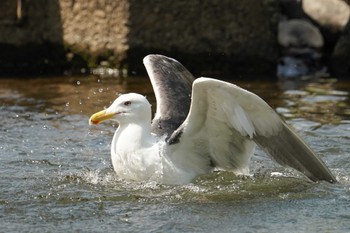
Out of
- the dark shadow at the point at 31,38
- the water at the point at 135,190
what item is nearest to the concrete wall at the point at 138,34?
the dark shadow at the point at 31,38

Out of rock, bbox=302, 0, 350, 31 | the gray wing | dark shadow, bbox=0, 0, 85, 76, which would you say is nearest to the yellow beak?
the gray wing

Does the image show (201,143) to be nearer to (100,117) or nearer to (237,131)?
(237,131)

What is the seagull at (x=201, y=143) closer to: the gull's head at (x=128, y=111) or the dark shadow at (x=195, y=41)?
the gull's head at (x=128, y=111)

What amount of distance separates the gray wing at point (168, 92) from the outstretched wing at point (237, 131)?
1.60 ft

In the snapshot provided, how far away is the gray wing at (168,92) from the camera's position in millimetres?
8250

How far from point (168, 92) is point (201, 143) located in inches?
38.6

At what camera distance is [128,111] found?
305 inches

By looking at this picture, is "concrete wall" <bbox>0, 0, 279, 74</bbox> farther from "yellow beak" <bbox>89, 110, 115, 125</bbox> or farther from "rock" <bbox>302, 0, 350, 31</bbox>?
"yellow beak" <bbox>89, 110, 115, 125</bbox>

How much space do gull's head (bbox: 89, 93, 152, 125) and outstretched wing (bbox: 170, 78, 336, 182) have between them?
0.32 metres

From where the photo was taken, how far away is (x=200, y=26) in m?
13.7

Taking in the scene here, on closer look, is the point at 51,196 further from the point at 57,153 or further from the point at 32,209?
the point at 57,153

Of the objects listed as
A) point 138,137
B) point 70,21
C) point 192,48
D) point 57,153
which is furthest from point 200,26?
point 138,137

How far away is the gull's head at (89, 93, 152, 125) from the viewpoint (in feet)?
25.4

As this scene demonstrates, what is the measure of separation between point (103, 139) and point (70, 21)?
4308 millimetres
